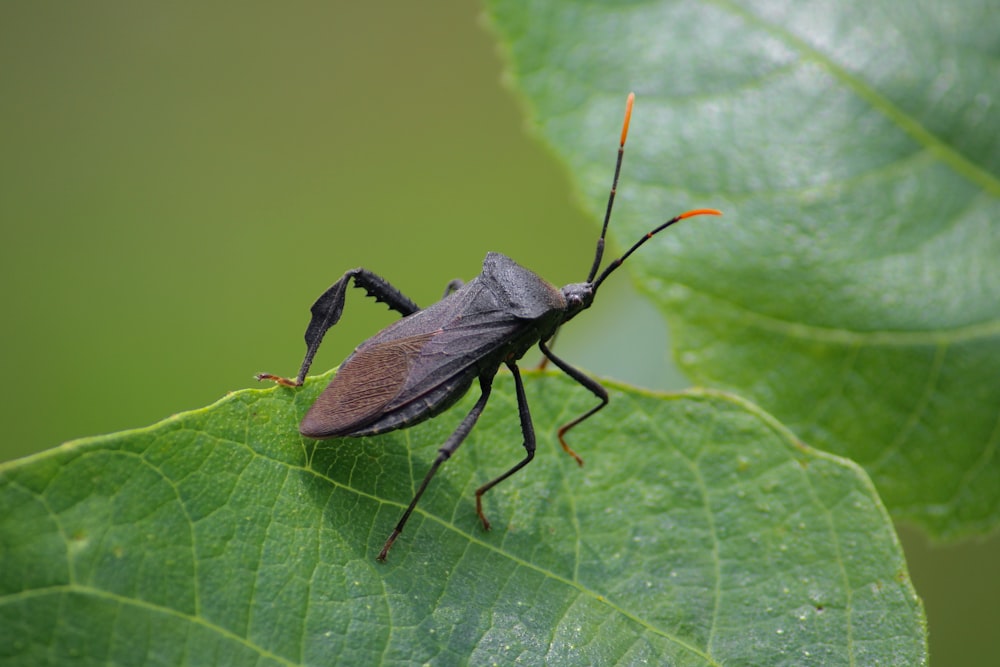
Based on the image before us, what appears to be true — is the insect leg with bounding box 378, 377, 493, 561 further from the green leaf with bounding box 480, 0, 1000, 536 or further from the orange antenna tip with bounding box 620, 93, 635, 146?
the orange antenna tip with bounding box 620, 93, 635, 146

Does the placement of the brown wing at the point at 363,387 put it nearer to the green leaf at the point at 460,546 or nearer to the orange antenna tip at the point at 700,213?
the green leaf at the point at 460,546

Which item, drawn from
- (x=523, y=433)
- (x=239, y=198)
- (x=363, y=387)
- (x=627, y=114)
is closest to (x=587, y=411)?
(x=523, y=433)

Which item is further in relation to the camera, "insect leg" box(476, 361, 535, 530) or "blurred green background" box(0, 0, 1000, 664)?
"blurred green background" box(0, 0, 1000, 664)

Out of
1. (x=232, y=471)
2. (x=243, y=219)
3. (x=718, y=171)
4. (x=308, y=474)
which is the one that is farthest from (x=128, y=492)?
(x=243, y=219)

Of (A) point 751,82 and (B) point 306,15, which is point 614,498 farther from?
(B) point 306,15

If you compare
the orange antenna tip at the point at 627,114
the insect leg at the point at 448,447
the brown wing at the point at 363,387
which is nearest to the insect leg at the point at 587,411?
the insect leg at the point at 448,447

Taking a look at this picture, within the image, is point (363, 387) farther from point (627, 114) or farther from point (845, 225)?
point (845, 225)

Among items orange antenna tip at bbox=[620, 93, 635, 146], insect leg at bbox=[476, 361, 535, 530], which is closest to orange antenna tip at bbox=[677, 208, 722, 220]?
orange antenna tip at bbox=[620, 93, 635, 146]
